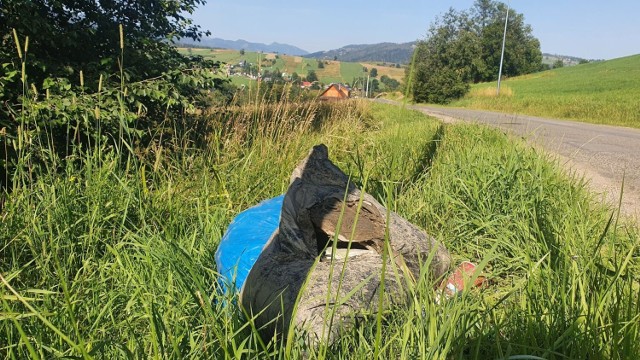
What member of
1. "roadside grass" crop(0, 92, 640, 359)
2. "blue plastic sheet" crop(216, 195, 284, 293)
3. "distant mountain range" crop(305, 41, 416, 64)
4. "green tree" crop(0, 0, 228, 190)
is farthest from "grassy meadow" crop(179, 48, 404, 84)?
"blue plastic sheet" crop(216, 195, 284, 293)

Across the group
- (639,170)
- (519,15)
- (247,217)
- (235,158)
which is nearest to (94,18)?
(235,158)

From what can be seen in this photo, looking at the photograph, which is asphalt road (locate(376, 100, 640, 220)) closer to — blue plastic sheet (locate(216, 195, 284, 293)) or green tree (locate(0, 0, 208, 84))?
blue plastic sheet (locate(216, 195, 284, 293))

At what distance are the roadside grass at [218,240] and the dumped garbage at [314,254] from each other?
0.10 m

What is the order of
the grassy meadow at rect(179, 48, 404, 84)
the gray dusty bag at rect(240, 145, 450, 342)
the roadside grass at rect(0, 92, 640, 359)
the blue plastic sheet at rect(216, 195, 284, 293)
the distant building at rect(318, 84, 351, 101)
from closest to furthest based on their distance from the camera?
1. the roadside grass at rect(0, 92, 640, 359)
2. the gray dusty bag at rect(240, 145, 450, 342)
3. the blue plastic sheet at rect(216, 195, 284, 293)
4. the grassy meadow at rect(179, 48, 404, 84)
5. the distant building at rect(318, 84, 351, 101)

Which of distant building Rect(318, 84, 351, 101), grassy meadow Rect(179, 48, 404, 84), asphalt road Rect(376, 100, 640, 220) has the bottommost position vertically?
asphalt road Rect(376, 100, 640, 220)

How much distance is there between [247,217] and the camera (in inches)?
103

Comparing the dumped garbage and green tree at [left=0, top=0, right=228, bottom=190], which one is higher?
green tree at [left=0, top=0, right=228, bottom=190]

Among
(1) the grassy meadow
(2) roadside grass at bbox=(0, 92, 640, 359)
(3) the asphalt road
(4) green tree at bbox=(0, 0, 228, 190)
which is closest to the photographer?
(2) roadside grass at bbox=(0, 92, 640, 359)

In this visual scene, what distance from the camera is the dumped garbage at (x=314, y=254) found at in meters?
1.67

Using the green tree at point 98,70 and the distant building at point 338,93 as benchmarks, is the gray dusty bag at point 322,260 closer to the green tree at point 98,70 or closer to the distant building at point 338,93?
the green tree at point 98,70

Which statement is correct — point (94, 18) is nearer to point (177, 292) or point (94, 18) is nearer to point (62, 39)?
point (62, 39)

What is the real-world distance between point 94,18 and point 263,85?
82.4 inches

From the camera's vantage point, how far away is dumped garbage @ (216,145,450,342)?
167 cm

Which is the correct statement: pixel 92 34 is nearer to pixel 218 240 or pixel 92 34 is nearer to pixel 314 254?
pixel 218 240
